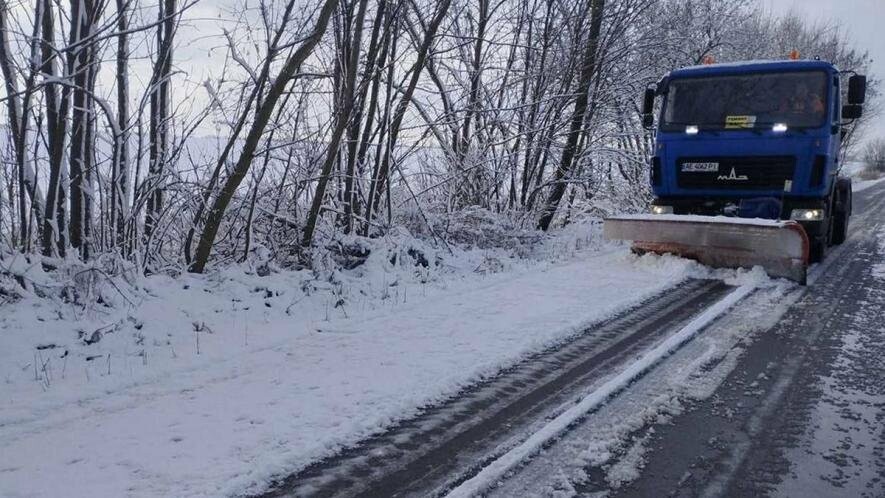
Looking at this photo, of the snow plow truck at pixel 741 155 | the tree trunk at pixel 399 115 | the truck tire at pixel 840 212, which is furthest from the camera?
the truck tire at pixel 840 212

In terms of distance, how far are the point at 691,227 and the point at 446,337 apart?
4.45m

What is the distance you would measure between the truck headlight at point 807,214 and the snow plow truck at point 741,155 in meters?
0.01

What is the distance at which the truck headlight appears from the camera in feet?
27.9

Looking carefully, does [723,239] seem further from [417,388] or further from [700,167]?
[417,388]

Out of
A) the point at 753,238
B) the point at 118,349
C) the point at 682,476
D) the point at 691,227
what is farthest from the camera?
the point at 691,227

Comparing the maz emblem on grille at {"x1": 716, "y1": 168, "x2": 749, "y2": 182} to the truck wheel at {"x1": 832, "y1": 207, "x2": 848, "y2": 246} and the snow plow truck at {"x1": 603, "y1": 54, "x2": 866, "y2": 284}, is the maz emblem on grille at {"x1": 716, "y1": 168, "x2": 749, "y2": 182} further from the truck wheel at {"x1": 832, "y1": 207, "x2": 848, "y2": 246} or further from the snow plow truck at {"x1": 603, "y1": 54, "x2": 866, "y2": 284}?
the truck wheel at {"x1": 832, "y1": 207, "x2": 848, "y2": 246}

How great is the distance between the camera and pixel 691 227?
8250mm

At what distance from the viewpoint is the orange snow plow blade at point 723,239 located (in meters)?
7.46

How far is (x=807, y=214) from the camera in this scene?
28.1ft

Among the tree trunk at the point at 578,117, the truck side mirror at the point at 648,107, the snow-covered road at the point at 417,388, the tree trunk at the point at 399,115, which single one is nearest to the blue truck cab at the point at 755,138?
the truck side mirror at the point at 648,107

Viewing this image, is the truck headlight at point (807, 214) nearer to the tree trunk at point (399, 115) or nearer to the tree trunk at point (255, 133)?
the tree trunk at point (399, 115)

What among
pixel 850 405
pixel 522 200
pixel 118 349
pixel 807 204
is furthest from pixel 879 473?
pixel 522 200

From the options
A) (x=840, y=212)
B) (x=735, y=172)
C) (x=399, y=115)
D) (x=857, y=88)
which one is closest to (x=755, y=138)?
(x=735, y=172)

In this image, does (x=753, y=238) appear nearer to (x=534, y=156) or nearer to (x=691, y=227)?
(x=691, y=227)
